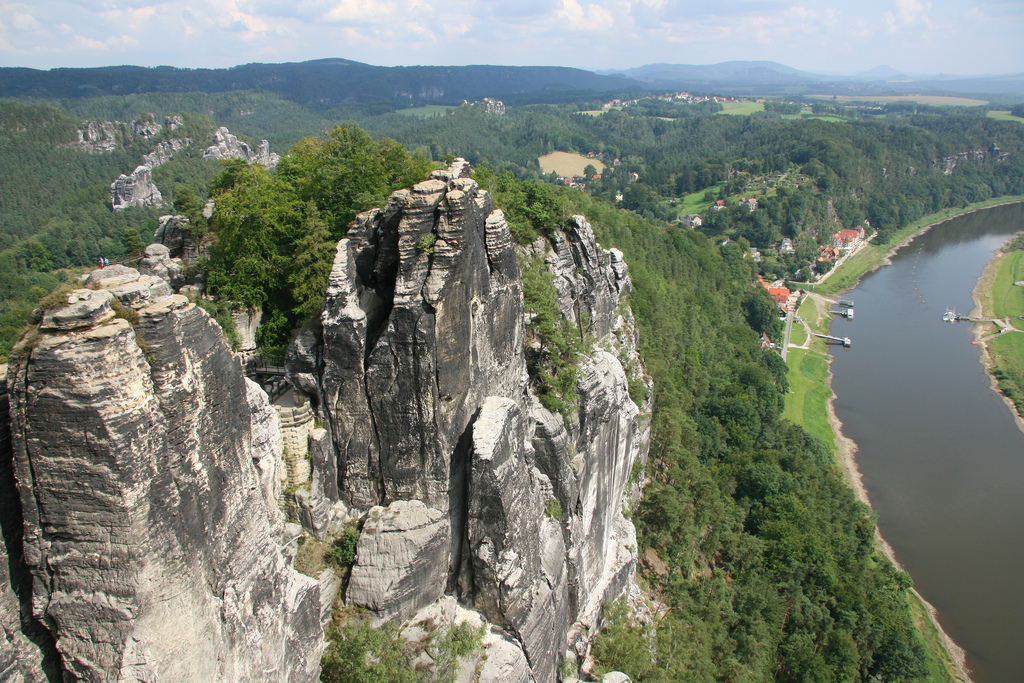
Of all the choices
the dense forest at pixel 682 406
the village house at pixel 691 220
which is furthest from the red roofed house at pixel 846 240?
the dense forest at pixel 682 406

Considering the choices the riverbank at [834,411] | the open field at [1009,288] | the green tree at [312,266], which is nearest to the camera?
the green tree at [312,266]

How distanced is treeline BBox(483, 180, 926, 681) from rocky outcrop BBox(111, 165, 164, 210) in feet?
309

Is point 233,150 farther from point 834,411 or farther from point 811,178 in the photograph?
point 811,178

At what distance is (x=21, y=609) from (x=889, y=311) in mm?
102368

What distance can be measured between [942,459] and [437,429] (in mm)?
53498

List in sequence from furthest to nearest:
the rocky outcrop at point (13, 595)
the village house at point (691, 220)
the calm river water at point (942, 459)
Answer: the village house at point (691, 220), the calm river water at point (942, 459), the rocky outcrop at point (13, 595)

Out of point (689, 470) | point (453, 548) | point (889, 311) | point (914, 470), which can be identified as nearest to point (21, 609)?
point (453, 548)

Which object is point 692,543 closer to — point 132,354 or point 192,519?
point 192,519

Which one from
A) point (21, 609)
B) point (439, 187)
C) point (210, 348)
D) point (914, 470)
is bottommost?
point (914, 470)

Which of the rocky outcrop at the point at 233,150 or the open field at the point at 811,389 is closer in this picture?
the open field at the point at 811,389

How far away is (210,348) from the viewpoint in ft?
37.4

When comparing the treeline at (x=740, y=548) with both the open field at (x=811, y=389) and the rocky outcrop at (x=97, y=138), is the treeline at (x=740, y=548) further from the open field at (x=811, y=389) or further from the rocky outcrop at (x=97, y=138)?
the rocky outcrop at (x=97, y=138)

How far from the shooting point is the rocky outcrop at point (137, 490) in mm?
9461

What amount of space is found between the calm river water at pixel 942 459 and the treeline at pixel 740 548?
4.70m
